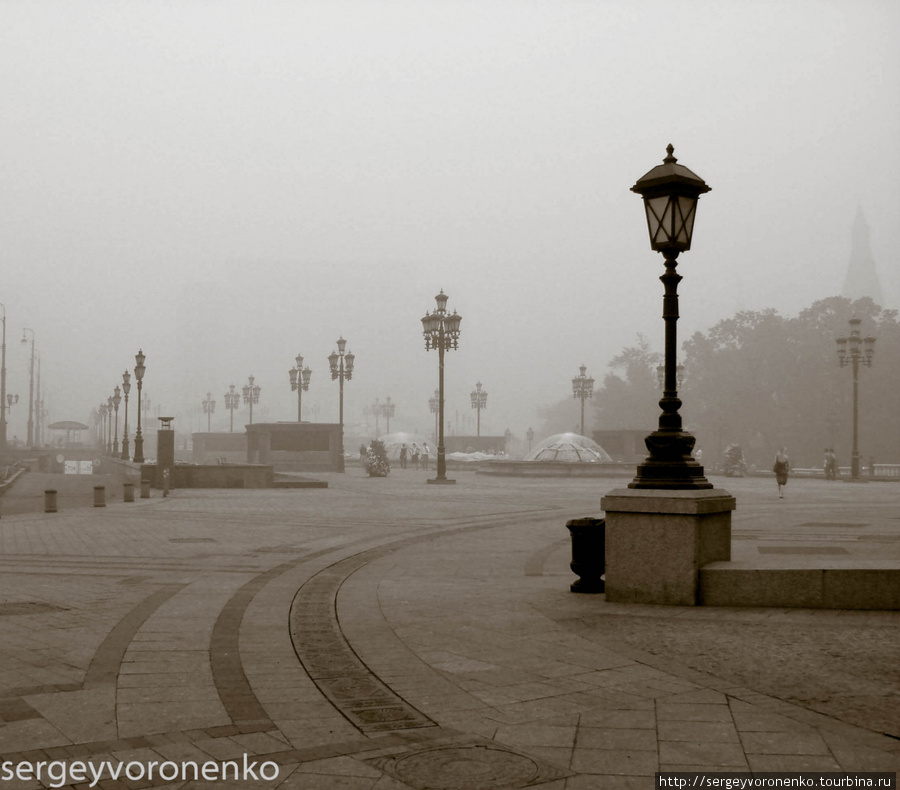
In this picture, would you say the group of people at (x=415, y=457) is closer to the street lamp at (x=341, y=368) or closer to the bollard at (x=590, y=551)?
the street lamp at (x=341, y=368)

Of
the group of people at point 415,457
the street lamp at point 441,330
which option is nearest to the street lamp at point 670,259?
the street lamp at point 441,330

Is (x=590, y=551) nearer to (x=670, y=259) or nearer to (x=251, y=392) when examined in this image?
(x=670, y=259)

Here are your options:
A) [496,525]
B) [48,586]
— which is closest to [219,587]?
[48,586]

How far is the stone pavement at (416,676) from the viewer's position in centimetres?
436

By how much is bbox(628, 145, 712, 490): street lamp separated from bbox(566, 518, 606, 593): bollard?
534 millimetres

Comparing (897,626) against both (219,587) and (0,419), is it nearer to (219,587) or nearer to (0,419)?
(219,587)

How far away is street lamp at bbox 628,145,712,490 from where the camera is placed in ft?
29.0

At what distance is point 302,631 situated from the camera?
7375 mm

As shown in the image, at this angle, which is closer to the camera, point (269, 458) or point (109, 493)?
point (109, 493)

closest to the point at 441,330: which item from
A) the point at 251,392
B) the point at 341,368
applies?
the point at 341,368

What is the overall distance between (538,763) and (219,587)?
6030mm

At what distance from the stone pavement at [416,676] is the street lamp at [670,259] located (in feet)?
4.42

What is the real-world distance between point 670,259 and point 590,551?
2.91 meters

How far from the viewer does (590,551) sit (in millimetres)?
9078
